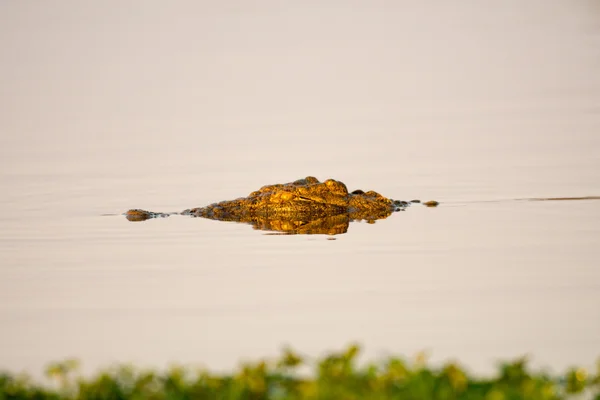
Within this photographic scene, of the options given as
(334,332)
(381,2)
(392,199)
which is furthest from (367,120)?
(381,2)

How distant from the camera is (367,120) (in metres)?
34.7

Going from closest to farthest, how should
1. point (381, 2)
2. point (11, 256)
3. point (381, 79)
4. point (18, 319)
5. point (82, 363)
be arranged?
1. point (82, 363)
2. point (18, 319)
3. point (11, 256)
4. point (381, 79)
5. point (381, 2)

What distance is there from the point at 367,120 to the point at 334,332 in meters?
23.7

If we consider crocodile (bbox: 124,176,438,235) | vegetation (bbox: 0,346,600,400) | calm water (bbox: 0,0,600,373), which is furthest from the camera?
crocodile (bbox: 124,176,438,235)

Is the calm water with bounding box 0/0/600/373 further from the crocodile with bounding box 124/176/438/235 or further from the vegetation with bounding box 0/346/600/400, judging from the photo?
the vegetation with bounding box 0/346/600/400

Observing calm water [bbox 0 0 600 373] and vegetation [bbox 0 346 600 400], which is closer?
vegetation [bbox 0 346 600 400]

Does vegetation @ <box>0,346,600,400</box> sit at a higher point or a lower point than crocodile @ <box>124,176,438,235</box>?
lower

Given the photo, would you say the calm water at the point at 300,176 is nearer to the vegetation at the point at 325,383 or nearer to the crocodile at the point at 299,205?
the crocodile at the point at 299,205

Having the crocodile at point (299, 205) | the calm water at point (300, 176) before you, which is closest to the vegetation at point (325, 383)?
the calm water at point (300, 176)

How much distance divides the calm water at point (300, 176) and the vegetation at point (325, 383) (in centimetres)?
167

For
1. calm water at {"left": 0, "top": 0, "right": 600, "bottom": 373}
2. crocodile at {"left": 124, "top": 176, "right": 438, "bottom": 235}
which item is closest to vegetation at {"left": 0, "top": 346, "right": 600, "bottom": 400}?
calm water at {"left": 0, "top": 0, "right": 600, "bottom": 373}

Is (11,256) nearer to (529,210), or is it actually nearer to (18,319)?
(18,319)

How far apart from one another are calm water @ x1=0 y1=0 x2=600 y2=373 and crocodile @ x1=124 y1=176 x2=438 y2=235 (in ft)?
2.00

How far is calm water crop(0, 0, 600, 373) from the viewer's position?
38.0ft
